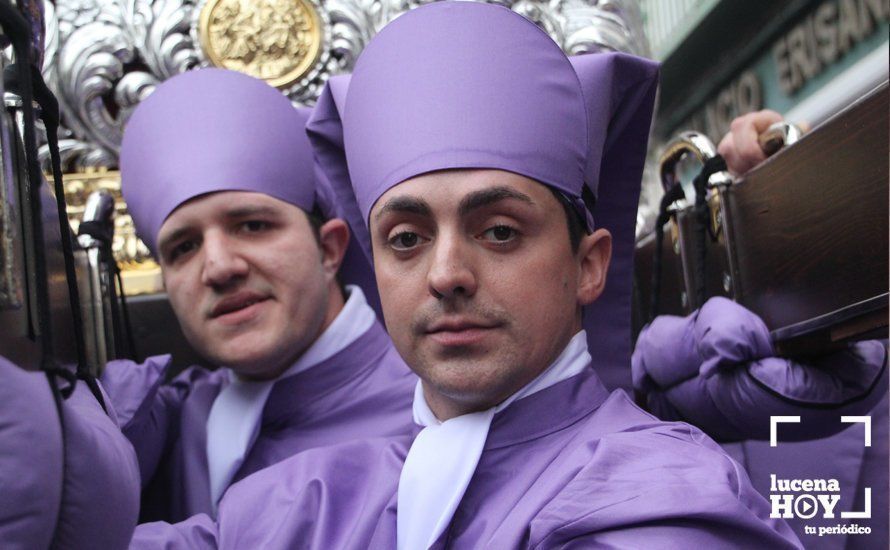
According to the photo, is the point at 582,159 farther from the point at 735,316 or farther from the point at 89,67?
the point at 89,67

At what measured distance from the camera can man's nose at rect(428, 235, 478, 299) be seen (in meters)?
1.08

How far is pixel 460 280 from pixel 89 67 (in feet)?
3.59

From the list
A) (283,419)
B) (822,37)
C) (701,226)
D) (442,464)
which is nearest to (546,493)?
(442,464)

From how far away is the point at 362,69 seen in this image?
1299mm

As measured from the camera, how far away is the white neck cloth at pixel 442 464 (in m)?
1.08

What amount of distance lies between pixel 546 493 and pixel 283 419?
73cm

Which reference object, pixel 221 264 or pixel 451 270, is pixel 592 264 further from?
pixel 221 264

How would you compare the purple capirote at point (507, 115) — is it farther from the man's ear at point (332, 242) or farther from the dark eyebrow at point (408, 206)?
the man's ear at point (332, 242)

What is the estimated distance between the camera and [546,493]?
3.40ft

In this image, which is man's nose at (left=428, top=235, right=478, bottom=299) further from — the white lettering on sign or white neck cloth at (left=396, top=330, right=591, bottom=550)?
the white lettering on sign

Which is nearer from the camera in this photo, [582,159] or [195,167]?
[582,159]

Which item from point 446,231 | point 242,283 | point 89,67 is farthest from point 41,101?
point 89,67

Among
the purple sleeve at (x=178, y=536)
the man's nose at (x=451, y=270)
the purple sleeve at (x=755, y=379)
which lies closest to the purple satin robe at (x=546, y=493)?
the purple sleeve at (x=178, y=536)

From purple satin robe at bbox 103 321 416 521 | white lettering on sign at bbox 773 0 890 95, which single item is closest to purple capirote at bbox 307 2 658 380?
purple satin robe at bbox 103 321 416 521
